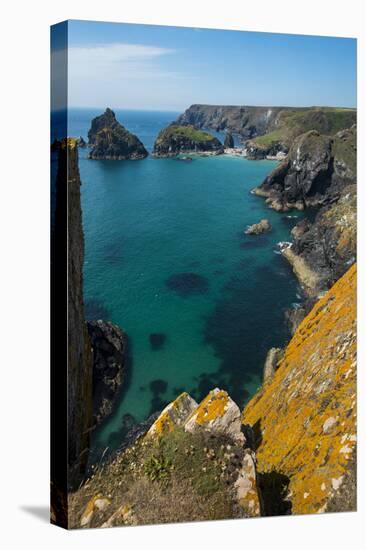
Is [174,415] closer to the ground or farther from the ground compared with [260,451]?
farther from the ground

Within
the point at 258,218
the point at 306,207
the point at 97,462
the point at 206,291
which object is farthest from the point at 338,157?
the point at 97,462

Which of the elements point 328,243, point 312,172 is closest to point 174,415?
point 328,243

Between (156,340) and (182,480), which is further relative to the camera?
(156,340)

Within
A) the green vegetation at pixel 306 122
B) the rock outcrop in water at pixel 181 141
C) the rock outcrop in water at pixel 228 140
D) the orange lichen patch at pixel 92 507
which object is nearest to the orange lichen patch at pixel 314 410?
the orange lichen patch at pixel 92 507

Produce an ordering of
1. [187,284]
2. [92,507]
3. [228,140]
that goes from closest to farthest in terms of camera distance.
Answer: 1. [92,507]
2. [187,284]
3. [228,140]

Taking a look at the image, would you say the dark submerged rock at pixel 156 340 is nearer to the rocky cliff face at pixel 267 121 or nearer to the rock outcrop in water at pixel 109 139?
the rock outcrop in water at pixel 109 139

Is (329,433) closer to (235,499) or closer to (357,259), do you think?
(235,499)

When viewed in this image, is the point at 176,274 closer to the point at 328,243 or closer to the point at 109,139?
the point at 109,139
